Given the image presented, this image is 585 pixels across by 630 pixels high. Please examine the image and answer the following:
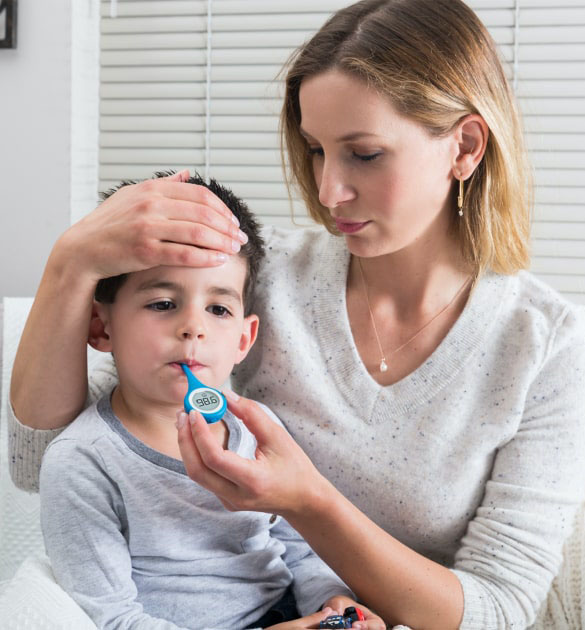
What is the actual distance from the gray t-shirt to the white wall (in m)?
1.15

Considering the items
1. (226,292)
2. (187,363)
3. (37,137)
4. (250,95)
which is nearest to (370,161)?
(226,292)

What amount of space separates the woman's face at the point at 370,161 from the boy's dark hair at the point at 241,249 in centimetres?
14

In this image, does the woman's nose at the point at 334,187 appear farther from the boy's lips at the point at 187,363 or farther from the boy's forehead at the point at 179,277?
the boy's lips at the point at 187,363

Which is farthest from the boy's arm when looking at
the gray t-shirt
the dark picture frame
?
the dark picture frame

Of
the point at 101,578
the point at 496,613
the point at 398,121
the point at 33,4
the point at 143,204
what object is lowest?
the point at 496,613

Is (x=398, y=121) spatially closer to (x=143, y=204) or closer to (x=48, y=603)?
(x=143, y=204)

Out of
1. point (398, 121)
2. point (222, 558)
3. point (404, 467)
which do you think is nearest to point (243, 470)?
point (222, 558)

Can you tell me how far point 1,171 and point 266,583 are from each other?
1.50 meters

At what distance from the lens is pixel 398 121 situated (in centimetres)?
118

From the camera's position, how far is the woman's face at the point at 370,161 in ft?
3.85

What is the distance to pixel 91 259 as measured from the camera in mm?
1083

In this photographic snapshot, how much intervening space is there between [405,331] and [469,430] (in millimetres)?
204

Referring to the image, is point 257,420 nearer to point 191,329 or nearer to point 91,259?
point 191,329

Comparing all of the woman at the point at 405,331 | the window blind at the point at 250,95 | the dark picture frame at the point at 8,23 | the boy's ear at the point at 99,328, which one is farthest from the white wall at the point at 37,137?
A: the boy's ear at the point at 99,328
